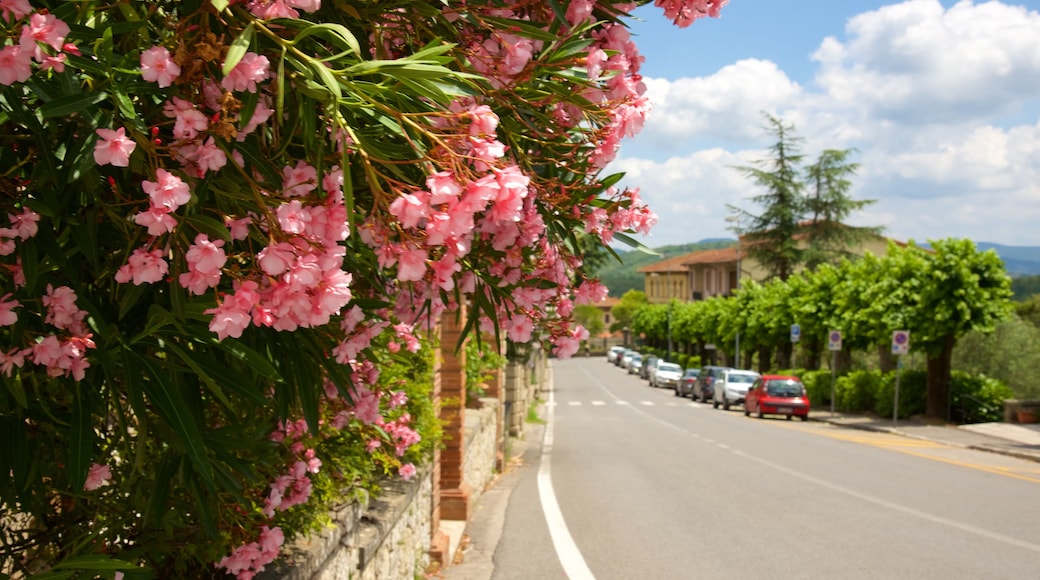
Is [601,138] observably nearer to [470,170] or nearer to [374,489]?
[470,170]

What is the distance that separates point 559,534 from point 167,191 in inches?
387

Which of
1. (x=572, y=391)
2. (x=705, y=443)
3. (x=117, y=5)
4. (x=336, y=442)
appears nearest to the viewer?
(x=117, y=5)

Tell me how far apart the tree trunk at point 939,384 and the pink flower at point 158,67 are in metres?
30.6

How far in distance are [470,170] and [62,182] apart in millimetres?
802

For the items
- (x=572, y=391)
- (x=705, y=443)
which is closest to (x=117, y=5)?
(x=705, y=443)

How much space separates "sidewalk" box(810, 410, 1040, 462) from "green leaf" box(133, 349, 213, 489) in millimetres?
21451

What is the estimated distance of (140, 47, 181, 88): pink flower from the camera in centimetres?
184

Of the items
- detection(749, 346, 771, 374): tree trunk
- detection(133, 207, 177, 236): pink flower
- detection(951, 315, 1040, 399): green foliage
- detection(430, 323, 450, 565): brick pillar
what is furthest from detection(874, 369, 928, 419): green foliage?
detection(133, 207, 177, 236): pink flower

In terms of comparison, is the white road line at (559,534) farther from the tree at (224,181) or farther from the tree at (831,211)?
the tree at (831,211)

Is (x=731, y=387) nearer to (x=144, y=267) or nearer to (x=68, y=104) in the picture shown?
(x=144, y=267)

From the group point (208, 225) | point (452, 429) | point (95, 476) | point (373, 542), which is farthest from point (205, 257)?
point (452, 429)

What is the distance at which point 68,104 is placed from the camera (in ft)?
5.93

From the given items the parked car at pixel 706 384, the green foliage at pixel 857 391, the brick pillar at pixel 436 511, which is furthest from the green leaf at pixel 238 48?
the parked car at pixel 706 384

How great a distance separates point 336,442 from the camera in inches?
200
